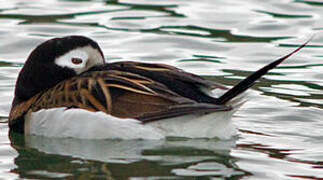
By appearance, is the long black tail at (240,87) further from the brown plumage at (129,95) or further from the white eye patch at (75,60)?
the white eye patch at (75,60)

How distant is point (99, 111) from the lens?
7.25 m

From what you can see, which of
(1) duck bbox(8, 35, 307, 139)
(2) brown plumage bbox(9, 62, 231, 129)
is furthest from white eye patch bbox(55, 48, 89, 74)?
(2) brown plumage bbox(9, 62, 231, 129)

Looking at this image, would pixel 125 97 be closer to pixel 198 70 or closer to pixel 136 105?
pixel 136 105

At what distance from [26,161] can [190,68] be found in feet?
12.8

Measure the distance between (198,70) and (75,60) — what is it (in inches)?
116

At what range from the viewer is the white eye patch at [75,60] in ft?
25.4

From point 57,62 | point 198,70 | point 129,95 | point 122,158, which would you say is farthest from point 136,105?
point 198,70

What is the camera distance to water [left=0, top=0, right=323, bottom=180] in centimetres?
680

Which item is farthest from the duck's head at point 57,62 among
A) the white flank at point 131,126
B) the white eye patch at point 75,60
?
Answer: the white flank at point 131,126

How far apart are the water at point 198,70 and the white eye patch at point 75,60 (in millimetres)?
753

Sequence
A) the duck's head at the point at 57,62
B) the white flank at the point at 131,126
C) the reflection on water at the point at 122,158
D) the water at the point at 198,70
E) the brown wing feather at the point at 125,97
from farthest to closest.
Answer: the duck's head at the point at 57,62
the white flank at the point at 131,126
the brown wing feather at the point at 125,97
the water at the point at 198,70
the reflection on water at the point at 122,158

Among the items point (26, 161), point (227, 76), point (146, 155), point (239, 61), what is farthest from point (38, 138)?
point (239, 61)

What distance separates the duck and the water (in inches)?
5.0

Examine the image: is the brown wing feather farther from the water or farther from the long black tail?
the water
